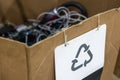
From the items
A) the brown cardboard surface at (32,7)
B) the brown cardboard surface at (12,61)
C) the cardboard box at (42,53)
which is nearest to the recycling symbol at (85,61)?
the cardboard box at (42,53)

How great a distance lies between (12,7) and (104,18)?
0.52m

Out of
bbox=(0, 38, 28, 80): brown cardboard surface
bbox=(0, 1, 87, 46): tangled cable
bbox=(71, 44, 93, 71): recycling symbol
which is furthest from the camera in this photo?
bbox=(0, 1, 87, 46): tangled cable

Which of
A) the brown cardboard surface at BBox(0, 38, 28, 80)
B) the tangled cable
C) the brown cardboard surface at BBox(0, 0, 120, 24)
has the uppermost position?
the brown cardboard surface at BBox(0, 0, 120, 24)

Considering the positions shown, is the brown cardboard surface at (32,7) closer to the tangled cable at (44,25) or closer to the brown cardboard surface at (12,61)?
the tangled cable at (44,25)

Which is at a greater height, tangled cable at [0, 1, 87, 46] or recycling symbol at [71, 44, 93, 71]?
tangled cable at [0, 1, 87, 46]

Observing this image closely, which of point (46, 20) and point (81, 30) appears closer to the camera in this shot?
point (81, 30)

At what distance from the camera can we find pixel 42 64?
0.79m

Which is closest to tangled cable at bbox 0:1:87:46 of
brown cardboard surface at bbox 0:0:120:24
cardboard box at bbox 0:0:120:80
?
brown cardboard surface at bbox 0:0:120:24

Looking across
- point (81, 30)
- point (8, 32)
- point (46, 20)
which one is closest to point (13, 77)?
point (81, 30)

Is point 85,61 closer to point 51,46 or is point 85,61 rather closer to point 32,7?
point 51,46

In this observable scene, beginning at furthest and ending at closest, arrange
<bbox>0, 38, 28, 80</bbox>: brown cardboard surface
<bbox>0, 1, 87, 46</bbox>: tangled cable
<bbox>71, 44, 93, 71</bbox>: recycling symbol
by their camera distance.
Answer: <bbox>0, 1, 87, 46</bbox>: tangled cable
<bbox>71, 44, 93, 71</bbox>: recycling symbol
<bbox>0, 38, 28, 80</bbox>: brown cardboard surface

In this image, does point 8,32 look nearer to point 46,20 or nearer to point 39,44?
point 46,20

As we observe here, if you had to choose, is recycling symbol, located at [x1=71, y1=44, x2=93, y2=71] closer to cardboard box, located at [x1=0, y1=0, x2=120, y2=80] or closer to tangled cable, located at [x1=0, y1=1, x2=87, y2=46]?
cardboard box, located at [x1=0, y1=0, x2=120, y2=80]

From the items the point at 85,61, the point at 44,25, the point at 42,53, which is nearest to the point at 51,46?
the point at 42,53
